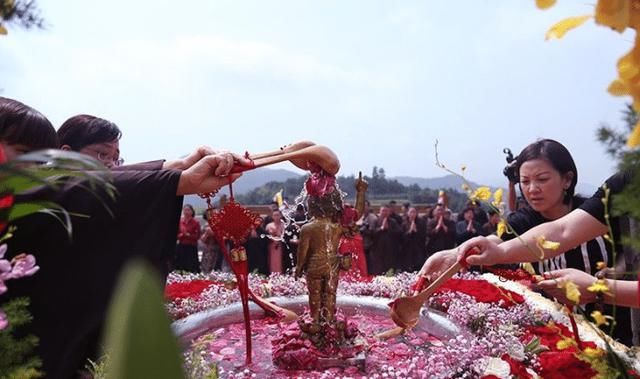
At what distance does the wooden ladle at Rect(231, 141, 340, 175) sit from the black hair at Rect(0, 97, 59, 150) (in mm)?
1093

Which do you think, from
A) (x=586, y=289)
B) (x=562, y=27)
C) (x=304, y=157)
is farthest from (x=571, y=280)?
(x=304, y=157)

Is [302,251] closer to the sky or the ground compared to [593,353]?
closer to the ground

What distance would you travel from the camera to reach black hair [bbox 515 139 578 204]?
3.35 metres

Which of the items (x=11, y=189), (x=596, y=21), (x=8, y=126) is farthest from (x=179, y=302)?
(x=596, y=21)

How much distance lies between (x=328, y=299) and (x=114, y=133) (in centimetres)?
154

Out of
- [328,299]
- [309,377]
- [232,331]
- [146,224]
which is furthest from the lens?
[232,331]

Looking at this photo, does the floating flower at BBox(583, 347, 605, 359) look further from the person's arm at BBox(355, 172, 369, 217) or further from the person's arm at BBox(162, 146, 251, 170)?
the person's arm at BBox(355, 172, 369, 217)

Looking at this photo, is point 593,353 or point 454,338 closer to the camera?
point 593,353

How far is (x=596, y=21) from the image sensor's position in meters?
0.66

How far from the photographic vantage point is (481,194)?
4.42 feet

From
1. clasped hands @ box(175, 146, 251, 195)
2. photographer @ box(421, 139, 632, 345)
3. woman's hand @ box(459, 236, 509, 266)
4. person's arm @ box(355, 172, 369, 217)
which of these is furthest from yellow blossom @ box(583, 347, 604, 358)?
person's arm @ box(355, 172, 369, 217)

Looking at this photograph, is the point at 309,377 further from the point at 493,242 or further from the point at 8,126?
the point at 8,126

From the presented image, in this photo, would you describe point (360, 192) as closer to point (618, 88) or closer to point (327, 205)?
point (327, 205)

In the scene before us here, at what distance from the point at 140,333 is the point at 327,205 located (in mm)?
3050
